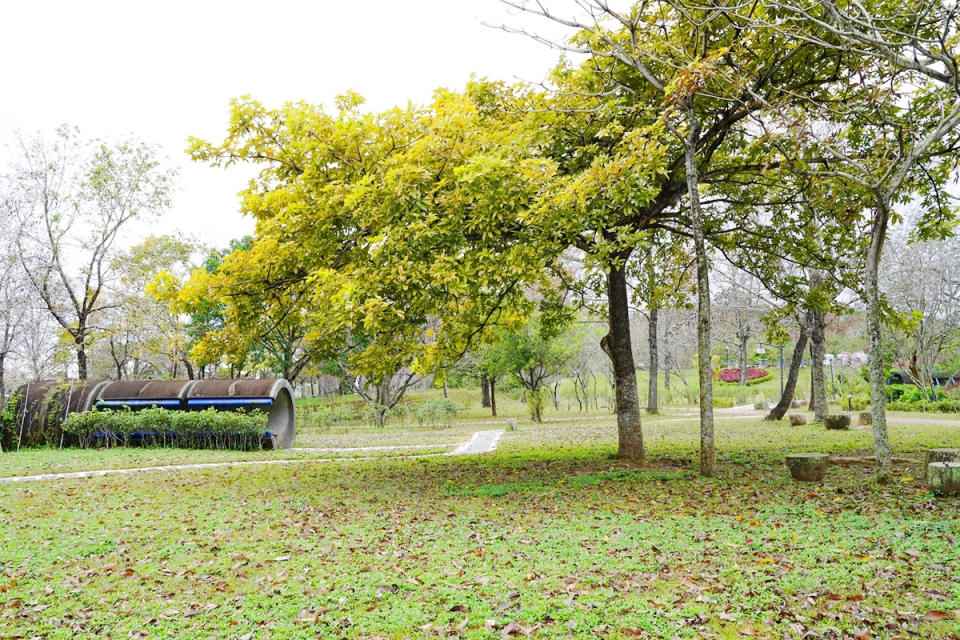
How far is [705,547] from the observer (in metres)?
5.45

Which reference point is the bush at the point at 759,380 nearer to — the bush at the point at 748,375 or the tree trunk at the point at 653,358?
the bush at the point at 748,375

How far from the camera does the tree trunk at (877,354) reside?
7848 mm

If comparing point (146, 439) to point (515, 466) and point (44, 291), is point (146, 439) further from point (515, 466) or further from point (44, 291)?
point (515, 466)

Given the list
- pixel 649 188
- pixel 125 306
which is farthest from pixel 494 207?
pixel 125 306

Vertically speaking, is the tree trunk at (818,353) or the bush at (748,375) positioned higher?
the tree trunk at (818,353)

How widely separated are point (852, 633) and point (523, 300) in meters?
7.72

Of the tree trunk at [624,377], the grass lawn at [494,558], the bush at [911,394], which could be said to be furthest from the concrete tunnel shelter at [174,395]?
the bush at [911,394]

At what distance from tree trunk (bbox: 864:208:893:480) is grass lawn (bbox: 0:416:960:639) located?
1.52 feet

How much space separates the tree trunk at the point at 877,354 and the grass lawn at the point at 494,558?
1.52 feet

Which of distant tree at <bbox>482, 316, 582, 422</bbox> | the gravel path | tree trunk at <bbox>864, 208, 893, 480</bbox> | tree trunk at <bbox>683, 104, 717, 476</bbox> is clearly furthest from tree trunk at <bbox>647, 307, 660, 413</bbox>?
tree trunk at <bbox>864, 208, 893, 480</bbox>

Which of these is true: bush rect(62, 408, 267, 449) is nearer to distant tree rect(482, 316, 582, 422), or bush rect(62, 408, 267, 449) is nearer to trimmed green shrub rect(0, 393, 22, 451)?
trimmed green shrub rect(0, 393, 22, 451)

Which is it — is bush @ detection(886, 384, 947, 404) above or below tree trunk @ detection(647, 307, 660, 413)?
below

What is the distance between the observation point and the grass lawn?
4.01 m

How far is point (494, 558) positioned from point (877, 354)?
5.85 m
